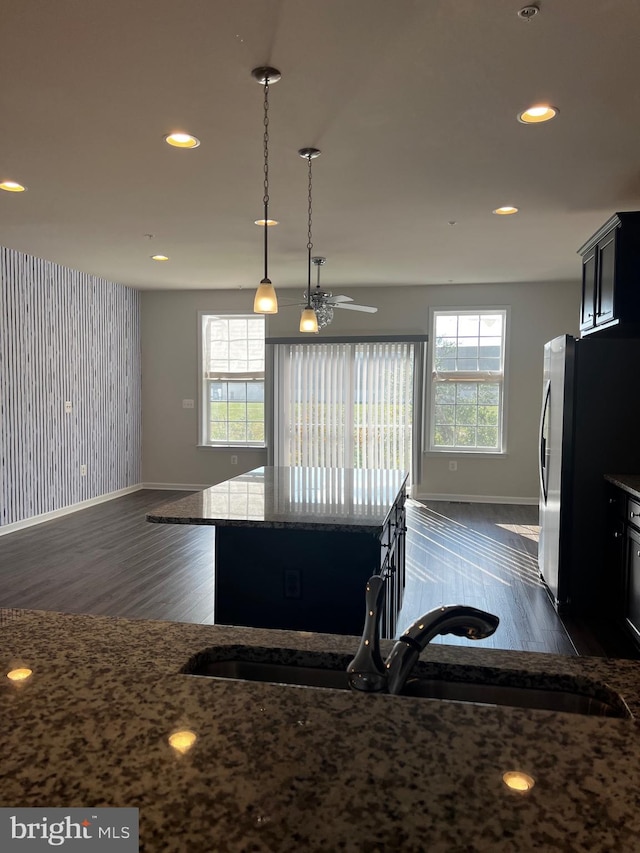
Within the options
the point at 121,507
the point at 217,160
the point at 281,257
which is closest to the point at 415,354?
the point at 281,257

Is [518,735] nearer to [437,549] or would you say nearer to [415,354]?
[437,549]

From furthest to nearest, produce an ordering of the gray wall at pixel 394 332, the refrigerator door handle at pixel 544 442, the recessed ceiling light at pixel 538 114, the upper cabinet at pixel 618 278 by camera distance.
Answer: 1. the gray wall at pixel 394 332
2. the refrigerator door handle at pixel 544 442
3. the upper cabinet at pixel 618 278
4. the recessed ceiling light at pixel 538 114

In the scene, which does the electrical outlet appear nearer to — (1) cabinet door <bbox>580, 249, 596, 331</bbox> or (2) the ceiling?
(2) the ceiling

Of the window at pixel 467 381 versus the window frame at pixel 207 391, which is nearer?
the window at pixel 467 381

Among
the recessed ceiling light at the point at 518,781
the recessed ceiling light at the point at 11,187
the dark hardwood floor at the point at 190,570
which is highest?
the recessed ceiling light at the point at 11,187

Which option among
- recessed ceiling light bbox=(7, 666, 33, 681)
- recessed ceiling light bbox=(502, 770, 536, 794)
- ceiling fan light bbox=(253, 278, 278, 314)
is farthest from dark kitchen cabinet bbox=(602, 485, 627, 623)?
recessed ceiling light bbox=(7, 666, 33, 681)

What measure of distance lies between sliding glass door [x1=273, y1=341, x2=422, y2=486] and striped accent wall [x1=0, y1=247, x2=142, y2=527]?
2.03m

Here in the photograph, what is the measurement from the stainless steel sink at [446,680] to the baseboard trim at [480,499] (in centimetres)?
675

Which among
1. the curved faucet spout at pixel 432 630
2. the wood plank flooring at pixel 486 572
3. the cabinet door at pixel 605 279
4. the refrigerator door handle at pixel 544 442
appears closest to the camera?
the curved faucet spout at pixel 432 630

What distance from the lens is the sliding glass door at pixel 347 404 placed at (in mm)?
7727

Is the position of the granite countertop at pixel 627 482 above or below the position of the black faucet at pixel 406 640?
below

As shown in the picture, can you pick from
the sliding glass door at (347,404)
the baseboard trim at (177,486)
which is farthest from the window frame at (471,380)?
the baseboard trim at (177,486)

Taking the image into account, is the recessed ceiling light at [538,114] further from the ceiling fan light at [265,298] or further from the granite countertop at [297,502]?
the granite countertop at [297,502]

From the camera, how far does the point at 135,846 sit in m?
0.56
